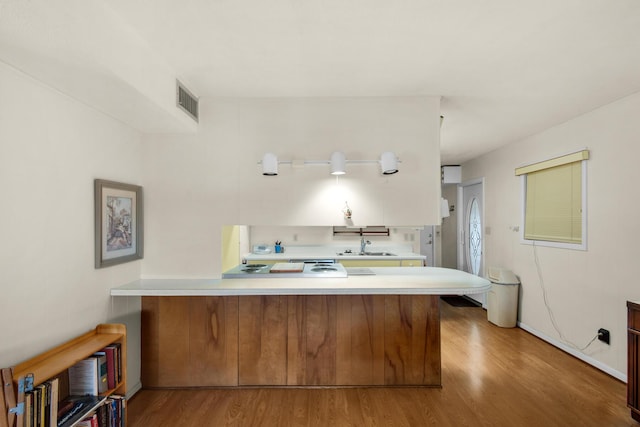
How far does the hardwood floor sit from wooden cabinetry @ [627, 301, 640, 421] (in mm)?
119

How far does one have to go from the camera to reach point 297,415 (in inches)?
85.1

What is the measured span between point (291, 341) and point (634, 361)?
2477 mm

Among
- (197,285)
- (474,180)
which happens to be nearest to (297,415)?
(197,285)

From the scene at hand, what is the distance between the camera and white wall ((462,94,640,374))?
8.52 feet

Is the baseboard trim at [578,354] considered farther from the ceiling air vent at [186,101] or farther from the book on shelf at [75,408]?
the ceiling air vent at [186,101]

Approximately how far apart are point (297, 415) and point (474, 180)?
446cm

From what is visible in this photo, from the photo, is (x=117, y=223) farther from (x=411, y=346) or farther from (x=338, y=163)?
(x=411, y=346)

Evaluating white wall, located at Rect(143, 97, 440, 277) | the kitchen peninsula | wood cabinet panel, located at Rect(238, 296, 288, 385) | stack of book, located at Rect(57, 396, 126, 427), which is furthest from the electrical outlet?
stack of book, located at Rect(57, 396, 126, 427)

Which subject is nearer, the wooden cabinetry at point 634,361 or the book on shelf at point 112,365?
the book on shelf at point 112,365

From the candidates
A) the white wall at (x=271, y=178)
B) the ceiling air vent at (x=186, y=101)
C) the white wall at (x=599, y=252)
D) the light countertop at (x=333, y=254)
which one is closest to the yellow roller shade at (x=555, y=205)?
the white wall at (x=599, y=252)

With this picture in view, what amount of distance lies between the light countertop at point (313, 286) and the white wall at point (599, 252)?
4.47ft

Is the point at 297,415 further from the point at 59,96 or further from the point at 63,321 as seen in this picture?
the point at 59,96

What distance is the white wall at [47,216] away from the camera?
1.50 m

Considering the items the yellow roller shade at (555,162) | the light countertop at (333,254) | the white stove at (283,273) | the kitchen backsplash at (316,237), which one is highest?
the yellow roller shade at (555,162)
